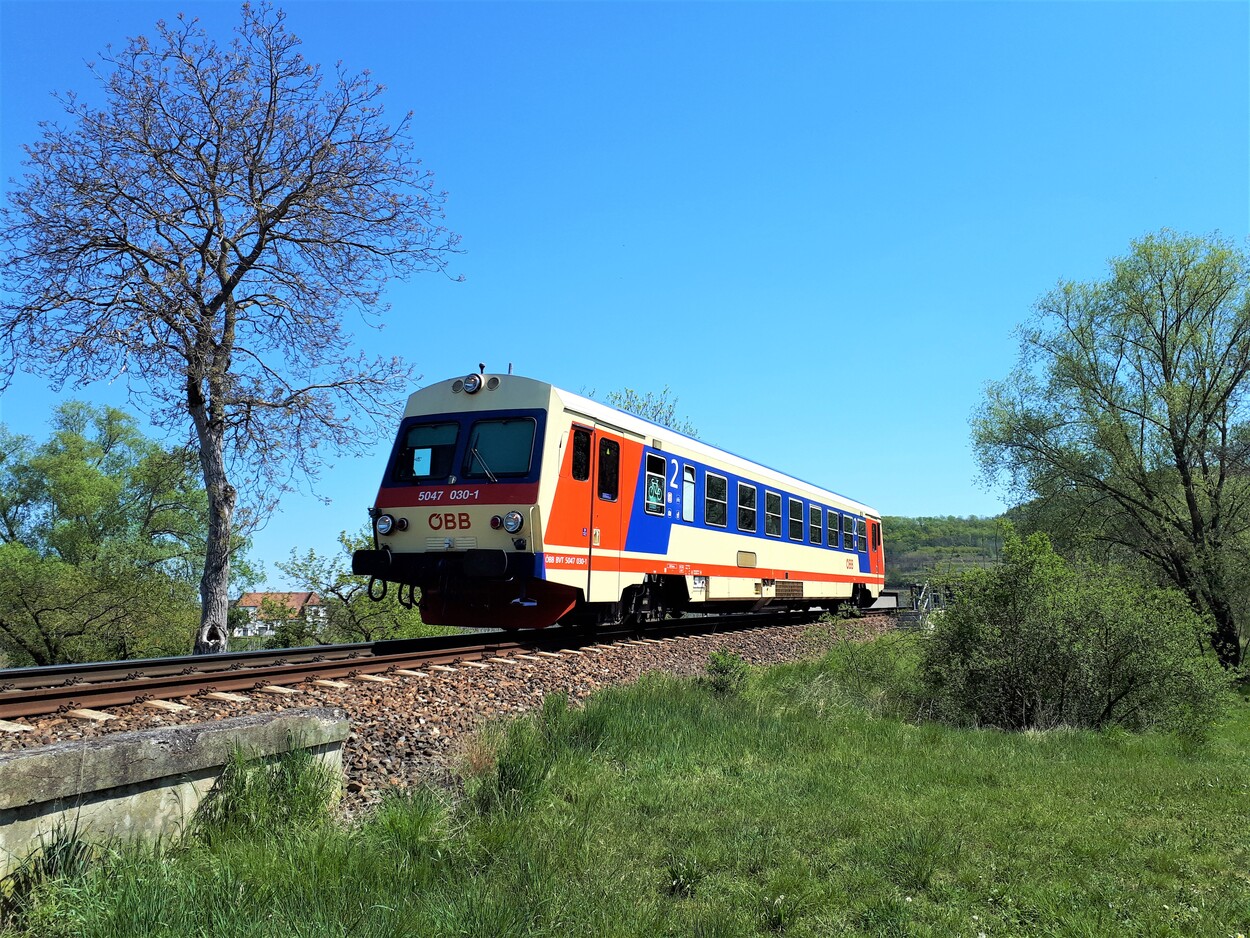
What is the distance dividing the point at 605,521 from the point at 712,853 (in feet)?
24.5

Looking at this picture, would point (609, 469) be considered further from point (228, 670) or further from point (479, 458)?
point (228, 670)

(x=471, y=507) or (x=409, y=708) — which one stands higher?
(x=471, y=507)

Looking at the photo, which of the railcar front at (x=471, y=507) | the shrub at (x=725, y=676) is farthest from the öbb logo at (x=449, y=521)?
the shrub at (x=725, y=676)

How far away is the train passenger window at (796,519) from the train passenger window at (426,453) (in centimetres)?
936

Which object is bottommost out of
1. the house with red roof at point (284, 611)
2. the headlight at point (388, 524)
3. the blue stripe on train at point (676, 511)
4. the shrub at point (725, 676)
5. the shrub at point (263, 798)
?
the shrub at point (263, 798)

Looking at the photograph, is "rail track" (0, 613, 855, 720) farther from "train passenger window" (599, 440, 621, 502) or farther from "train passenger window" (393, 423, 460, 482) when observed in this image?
"train passenger window" (393, 423, 460, 482)

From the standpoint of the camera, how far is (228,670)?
8961 millimetres

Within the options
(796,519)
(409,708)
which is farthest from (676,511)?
(409,708)

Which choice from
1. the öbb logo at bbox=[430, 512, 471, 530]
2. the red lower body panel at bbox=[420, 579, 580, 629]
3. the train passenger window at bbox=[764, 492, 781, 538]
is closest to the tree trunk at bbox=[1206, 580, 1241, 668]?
the train passenger window at bbox=[764, 492, 781, 538]

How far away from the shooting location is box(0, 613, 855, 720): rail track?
6.86 metres

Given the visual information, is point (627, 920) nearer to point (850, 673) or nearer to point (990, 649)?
point (990, 649)

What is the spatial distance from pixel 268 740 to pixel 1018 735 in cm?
721

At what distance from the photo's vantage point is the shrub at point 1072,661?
406 inches

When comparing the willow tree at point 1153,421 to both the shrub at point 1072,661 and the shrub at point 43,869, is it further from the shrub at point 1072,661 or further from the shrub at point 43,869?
the shrub at point 43,869
